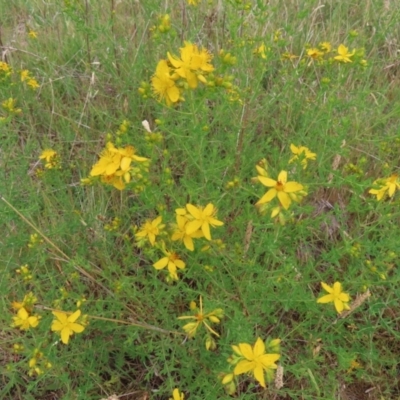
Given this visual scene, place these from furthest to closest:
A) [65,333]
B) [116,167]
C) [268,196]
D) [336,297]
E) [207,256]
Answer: [207,256], [336,297], [65,333], [116,167], [268,196]

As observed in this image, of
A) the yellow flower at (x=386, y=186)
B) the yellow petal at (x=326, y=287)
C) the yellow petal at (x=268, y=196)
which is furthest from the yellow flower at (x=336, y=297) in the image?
the yellow petal at (x=268, y=196)

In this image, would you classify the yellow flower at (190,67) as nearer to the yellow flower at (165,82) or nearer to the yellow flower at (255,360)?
the yellow flower at (165,82)

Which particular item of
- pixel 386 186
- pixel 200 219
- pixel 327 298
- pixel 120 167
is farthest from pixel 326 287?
pixel 120 167

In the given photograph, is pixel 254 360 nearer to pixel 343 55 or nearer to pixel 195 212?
pixel 195 212

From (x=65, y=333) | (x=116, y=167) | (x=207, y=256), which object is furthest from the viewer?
(x=207, y=256)

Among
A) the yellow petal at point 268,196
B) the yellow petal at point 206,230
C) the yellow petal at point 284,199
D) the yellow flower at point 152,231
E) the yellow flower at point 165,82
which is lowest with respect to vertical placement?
the yellow flower at point 152,231

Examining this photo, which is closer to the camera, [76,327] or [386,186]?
[76,327]

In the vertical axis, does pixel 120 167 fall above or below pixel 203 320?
above

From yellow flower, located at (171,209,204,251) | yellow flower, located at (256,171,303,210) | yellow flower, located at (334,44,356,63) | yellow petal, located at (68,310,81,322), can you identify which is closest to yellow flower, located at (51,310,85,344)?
yellow petal, located at (68,310,81,322)

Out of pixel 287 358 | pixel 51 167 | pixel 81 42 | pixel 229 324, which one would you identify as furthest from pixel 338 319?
pixel 81 42

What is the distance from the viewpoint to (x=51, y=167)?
7.11 ft

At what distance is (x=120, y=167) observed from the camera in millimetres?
1525

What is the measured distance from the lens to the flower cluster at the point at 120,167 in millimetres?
1507

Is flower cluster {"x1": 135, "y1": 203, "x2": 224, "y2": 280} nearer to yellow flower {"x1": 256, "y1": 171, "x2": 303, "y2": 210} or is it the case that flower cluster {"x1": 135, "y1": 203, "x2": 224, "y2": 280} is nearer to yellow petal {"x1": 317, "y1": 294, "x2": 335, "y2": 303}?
yellow flower {"x1": 256, "y1": 171, "x2": 303, "y2": 210}
